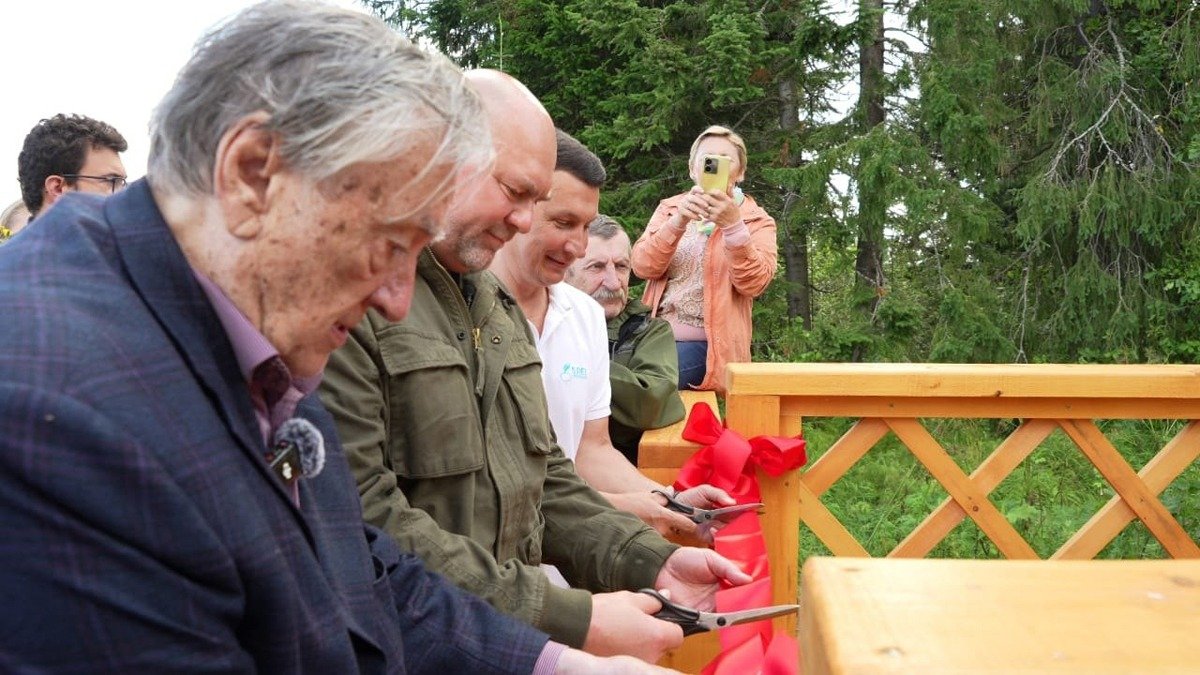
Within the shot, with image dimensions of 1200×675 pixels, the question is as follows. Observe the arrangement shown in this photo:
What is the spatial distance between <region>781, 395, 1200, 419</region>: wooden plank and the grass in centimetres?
155

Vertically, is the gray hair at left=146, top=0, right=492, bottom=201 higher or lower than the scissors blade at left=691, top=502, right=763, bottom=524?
higher

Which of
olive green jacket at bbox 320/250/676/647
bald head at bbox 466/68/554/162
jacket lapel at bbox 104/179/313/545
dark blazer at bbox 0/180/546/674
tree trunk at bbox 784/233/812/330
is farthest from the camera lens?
tree trunk at bbox 784/233/812/330

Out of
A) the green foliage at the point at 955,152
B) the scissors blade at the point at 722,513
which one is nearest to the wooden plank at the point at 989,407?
the scissors blade at the point at 722,513

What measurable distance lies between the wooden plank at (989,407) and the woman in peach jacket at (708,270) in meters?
2.02

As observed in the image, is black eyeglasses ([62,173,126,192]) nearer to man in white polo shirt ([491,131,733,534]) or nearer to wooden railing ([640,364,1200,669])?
man in white polo shirt ([491,131,733,534])

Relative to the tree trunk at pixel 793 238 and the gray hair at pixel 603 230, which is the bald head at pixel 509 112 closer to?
the gray hair at pixel 603 230

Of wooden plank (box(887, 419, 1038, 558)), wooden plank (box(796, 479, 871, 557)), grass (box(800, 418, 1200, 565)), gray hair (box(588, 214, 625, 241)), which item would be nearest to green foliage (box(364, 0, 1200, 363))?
grass (box(800, 418, 1200, 565))

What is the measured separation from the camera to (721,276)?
5.16 m

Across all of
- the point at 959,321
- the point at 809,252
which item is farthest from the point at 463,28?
the point at 959,321

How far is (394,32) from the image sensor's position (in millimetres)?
1171

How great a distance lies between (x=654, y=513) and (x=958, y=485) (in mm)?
934

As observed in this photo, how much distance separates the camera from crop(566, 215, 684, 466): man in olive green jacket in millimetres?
3707

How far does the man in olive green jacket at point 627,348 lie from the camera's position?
146 inches

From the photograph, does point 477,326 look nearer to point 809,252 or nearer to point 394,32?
point 394,32
